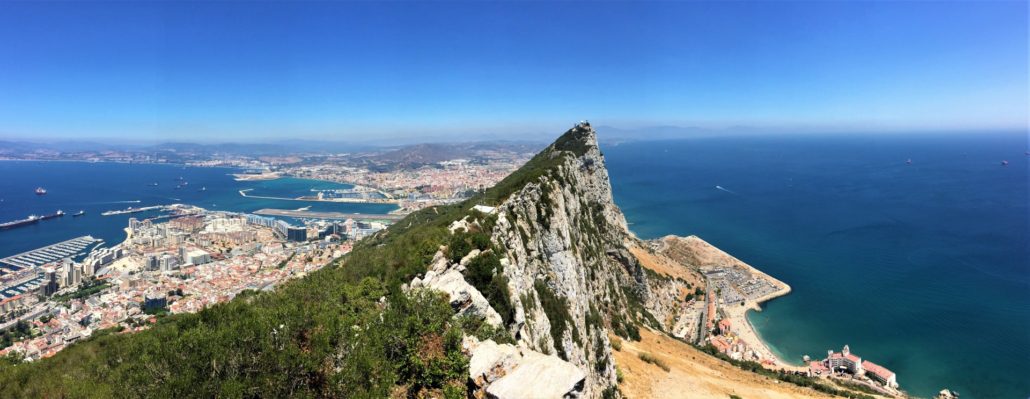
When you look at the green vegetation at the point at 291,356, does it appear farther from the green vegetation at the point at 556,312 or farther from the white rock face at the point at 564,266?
the green vegetation at the point at 556,312

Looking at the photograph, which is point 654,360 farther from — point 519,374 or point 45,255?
point 45,255

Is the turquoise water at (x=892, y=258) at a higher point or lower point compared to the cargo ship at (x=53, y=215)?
lower

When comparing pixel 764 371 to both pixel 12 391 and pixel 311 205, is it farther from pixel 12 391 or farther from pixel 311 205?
pixel 311 205

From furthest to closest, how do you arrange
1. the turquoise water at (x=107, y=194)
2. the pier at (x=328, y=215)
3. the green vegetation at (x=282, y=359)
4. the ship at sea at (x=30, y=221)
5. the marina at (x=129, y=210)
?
the pier at (x=328, y=215), the marina at (x=129, y=210), the ship at sea at (x=30, y=221), the turquoise water at (x=107, y=194), the green vegetation at (x=282, y=359)

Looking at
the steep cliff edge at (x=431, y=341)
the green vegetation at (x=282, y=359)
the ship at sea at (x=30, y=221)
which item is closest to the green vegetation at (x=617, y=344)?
the steep cliff edge at (x=431, y=341)

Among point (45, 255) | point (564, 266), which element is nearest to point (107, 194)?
point (45, 255)

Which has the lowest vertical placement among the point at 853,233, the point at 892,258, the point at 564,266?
the point at 892,258

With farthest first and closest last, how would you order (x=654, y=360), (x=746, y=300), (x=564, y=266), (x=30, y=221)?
(x=30, y=221)
(x=746, y=300)
(x=564, y=266)
(x=654, y=360)
